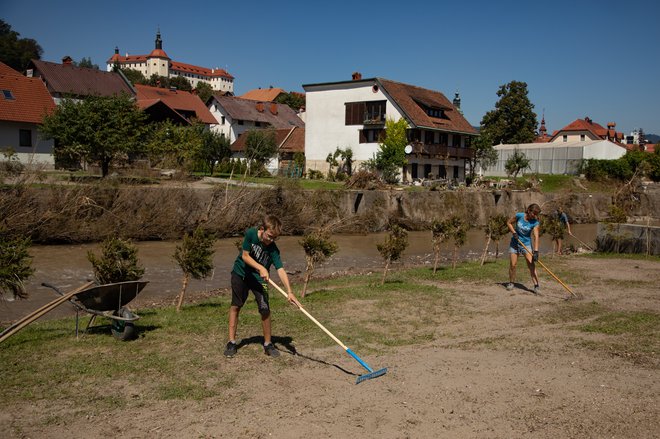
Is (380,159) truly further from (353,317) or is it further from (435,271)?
(353,317)

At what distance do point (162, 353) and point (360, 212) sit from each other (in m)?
28.4

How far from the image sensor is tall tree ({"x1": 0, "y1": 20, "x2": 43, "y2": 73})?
77.8 m

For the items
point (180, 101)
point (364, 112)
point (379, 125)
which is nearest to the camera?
point (379, 125)

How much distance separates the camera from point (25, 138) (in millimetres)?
37750

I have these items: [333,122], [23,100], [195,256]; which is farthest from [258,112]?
[195,256]

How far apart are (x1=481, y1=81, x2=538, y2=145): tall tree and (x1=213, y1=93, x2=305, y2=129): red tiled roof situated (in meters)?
27.6

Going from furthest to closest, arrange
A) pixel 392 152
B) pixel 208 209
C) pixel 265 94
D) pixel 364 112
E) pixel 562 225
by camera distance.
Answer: pixel 265 94 < pixel 364 112 < pixel 392 152 < pixel 208 209 < pixel 562 225

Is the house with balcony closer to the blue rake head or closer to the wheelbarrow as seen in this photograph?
the wheelbarrow

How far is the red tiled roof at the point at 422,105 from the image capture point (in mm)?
49500

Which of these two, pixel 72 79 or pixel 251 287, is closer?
pixel 251 287

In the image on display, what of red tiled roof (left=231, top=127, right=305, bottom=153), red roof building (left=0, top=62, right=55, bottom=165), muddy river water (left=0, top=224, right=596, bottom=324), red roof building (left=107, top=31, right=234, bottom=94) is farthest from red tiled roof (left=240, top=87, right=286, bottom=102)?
muddy river water (left=0, top=224, right=596, bottom=324)

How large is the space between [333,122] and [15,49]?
52.9 metres

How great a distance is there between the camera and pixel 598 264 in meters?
18.7

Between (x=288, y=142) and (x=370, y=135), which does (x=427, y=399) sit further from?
(x=288, y=142)
